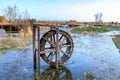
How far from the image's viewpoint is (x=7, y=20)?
2154 inches

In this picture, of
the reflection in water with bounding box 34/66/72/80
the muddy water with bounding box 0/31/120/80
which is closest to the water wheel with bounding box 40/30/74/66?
the muddy water with bounding box 0/31/120/80

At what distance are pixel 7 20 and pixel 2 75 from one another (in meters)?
43.4

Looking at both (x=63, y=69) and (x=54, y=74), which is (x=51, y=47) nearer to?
(x=63, y=69)

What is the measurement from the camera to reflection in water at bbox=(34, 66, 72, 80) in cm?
1246

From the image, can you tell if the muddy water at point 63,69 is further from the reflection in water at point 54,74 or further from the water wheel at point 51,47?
the water wheel at point 51,47

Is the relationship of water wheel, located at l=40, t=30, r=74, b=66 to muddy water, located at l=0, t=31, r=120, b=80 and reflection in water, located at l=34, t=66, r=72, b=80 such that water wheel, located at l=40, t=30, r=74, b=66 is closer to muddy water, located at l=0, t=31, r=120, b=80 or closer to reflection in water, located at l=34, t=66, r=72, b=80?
muddy water, located at l=0, t=31, r=120, b=80

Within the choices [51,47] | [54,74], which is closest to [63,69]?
[54,74]

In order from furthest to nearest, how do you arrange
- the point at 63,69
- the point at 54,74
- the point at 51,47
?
the point at 51,47 → the point at 63,69 → the point at 54,74

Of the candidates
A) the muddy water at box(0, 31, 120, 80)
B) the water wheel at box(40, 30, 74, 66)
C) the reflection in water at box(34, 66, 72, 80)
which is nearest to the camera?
the reflection in water at box(34, 66, 72, 80)

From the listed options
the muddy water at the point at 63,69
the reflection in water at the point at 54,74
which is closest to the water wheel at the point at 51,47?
the muddy water at the point at 63,69

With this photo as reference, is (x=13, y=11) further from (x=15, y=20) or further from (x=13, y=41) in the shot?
(x=13, y=41)

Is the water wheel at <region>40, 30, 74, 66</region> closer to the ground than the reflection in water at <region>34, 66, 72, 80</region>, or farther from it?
farther from it

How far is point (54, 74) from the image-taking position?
43.9ft

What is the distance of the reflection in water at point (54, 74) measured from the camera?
12461 millimetres
